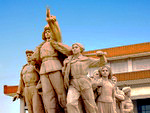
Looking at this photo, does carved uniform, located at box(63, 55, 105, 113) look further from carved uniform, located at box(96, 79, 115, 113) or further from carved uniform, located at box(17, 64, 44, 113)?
carved uniform, located at box(17, 64, 44, 113)

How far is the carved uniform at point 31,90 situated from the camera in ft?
32.6

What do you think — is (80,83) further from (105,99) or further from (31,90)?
(31,90)

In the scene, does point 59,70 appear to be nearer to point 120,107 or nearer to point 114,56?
point 120,107

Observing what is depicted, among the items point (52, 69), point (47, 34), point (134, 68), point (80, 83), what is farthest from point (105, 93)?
point (134, 68)

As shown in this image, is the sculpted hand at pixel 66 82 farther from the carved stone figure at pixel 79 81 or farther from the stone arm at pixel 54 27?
the stone arm at pixel 54 27

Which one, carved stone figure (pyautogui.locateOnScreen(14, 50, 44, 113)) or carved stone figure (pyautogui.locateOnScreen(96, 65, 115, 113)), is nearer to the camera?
carved stone figure (pyautogui.locateOnScreen(96, 65, 115, 113))

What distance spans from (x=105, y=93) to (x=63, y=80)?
1.21 meters

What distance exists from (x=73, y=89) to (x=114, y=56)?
873 inches

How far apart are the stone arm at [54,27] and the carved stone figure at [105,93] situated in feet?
4.93

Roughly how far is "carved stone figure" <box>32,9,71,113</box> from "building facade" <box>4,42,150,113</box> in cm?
1830

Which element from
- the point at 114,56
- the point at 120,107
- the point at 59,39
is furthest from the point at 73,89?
the point at 114,56

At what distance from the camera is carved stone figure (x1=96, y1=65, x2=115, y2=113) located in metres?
9.25

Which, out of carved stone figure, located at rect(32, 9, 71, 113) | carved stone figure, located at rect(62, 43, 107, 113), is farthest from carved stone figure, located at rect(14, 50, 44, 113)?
carved stone figure, located at rect(62, 43, 107, 113)

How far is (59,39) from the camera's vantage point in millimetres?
9562
